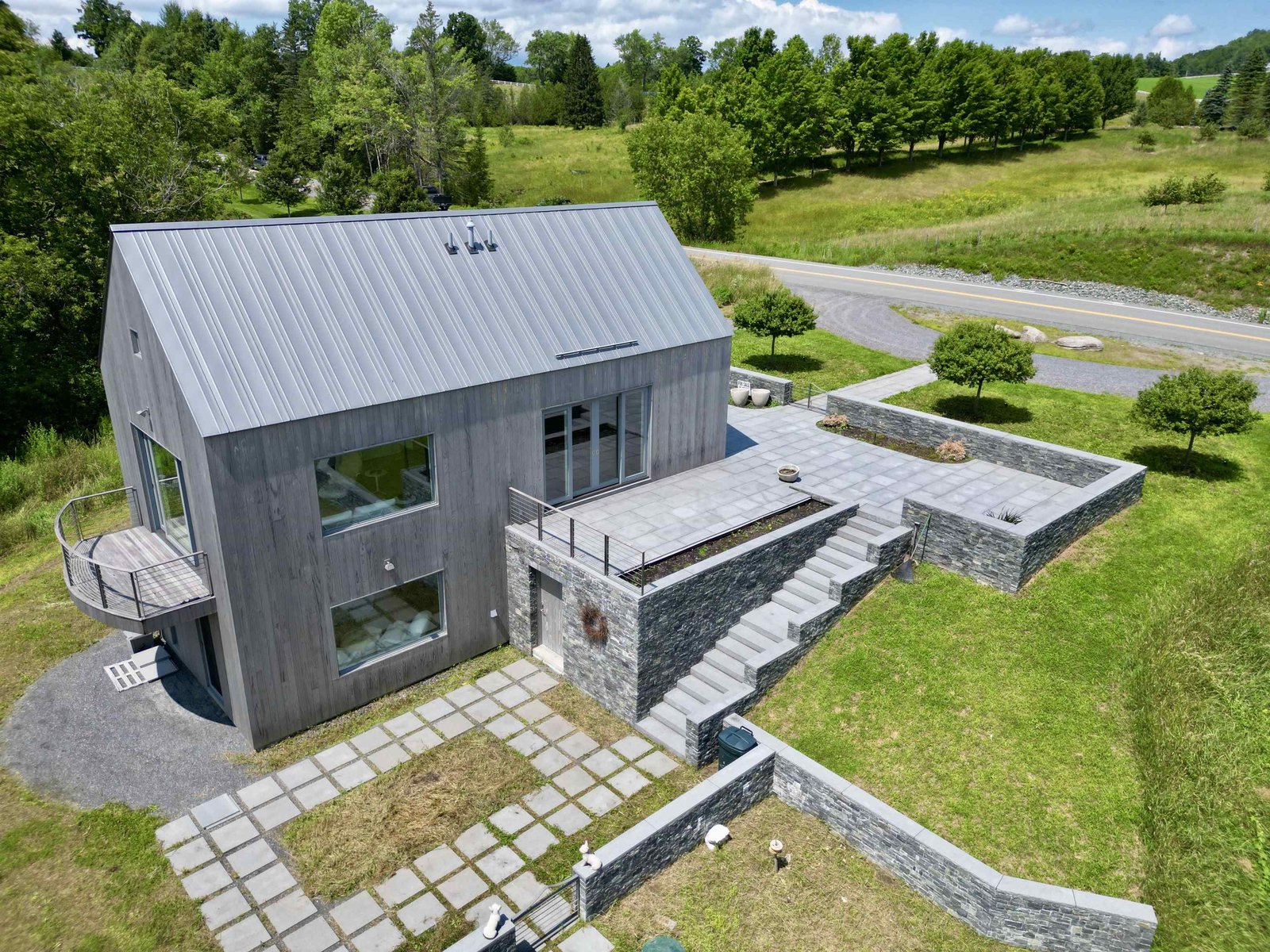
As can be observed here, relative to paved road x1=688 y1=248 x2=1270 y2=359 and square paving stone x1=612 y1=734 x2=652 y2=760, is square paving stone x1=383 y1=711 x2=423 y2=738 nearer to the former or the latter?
square paving stone x1=612 y1=734 x2=652 y2=760

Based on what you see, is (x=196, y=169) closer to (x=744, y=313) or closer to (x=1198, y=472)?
(x=744, y=313)

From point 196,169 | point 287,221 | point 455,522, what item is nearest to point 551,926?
point 455,522

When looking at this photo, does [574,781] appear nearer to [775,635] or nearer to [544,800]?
[544,800]

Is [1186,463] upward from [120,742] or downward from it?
upward

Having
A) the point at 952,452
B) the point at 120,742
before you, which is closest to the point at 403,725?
the point at 120,742

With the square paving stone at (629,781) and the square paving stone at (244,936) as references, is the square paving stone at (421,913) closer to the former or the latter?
the square paving stone at (244,936)

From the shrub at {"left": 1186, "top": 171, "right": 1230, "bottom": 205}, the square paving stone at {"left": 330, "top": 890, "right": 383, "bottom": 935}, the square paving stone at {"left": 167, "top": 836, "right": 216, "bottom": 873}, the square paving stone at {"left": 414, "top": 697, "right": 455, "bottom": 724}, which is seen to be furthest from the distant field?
the square paving stone at {"left": 167, "top": 836, "right": 216, "bottom": 873}

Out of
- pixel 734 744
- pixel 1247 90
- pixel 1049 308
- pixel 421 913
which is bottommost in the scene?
pixel 421 913
